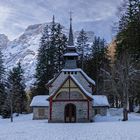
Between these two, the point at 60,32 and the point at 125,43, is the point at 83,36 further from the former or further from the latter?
the point at 125,43

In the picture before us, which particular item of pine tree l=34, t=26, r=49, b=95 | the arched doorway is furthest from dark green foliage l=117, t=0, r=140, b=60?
pine tree l=34, t=26, r=49, b=95

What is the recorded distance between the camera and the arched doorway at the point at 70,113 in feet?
185

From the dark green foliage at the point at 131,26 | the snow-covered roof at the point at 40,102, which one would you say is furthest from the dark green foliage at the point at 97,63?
the dark green foliage at the point at 131,26

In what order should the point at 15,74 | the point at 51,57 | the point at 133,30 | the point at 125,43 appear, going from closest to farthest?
the point at 133,30 → the point at 125,43 → the point at 51,57 → the point at 15,74

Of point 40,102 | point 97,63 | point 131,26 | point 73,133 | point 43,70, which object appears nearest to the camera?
point 73,133

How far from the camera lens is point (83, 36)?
312 feet

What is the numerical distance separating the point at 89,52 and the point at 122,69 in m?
39.1

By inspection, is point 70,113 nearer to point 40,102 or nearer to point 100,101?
point 40,102

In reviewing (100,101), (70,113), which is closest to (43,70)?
(100,101)

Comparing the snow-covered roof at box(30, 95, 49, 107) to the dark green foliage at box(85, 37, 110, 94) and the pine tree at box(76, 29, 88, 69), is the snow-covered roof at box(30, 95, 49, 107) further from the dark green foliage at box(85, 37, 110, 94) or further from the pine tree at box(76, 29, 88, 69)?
the pine tree at box(76, 29, 88, 69)

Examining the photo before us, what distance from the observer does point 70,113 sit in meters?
56.4

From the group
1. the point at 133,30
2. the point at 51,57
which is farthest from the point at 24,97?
the point at 133,30

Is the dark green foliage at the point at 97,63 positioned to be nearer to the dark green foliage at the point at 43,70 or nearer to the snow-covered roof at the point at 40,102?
the dark green foliage at the point at 43,70

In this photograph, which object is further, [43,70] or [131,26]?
[43,70]
